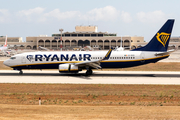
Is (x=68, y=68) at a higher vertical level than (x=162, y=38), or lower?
lower

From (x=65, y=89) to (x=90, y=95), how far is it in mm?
4107

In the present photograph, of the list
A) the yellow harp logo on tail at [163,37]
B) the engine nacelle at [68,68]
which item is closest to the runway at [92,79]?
the engine nacelle at [68,68]

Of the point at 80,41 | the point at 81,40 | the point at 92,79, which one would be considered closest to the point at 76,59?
the point at 92,79

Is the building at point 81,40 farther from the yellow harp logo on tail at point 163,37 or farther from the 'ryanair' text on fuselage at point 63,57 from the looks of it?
the 'ryanair' text on fuselage at point 63,57

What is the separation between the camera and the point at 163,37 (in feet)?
133

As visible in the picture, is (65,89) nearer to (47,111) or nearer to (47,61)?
(47,111)

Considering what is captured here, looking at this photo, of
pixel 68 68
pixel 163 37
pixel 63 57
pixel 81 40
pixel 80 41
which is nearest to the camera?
pixel 68 68

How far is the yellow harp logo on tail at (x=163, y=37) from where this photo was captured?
40338 millimetres

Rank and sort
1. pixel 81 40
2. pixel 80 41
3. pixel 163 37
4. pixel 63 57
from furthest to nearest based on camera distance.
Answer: pixel 80 41, pixel 81 40, pixel 163 37, pixel 63 57

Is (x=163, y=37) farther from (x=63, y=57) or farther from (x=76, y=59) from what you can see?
(x=63, y=57)

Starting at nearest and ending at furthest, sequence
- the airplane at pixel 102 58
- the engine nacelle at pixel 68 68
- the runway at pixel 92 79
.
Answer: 1. the runway at pixel 92 79
2. the engine nacelle at pixel 68 68
3. the airplane at pixel 102 58

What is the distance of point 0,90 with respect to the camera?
1070 inches

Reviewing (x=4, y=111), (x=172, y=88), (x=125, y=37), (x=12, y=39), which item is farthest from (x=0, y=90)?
(x=12, y=39)

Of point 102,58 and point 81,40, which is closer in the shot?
point 102,58
